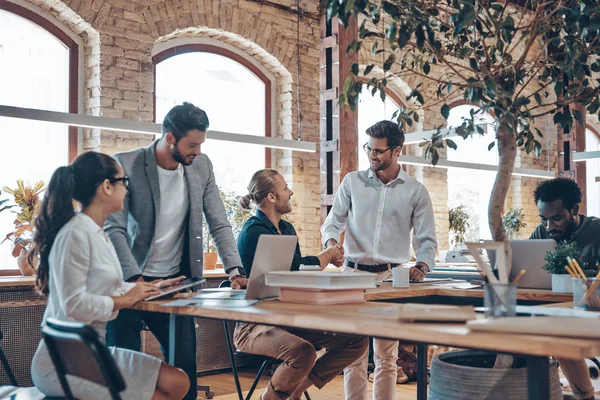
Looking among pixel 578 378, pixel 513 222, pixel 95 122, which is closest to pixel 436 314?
pixel 578 378

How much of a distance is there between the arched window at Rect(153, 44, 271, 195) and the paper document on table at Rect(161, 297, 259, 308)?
459 centimetres

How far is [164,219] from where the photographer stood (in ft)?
10.3

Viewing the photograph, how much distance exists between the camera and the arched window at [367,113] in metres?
8.93

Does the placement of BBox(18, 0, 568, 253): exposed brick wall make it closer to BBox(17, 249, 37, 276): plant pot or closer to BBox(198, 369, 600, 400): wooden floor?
BBox(17, 249, 37, 276): plant pot

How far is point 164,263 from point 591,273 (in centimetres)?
173

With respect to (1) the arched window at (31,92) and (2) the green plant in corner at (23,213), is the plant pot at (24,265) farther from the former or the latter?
(1) the arched window at (31,92)

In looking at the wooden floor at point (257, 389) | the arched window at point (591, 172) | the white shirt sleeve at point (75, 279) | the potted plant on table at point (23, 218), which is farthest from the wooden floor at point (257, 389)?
the arched window at point (591, 172)

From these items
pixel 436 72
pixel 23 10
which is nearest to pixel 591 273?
pixel 23 10

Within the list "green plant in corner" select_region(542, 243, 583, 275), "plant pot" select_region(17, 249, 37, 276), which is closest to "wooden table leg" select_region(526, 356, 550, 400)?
"green plant in corner" select_region(542, 243, 583, 275)

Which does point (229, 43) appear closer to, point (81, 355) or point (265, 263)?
A: point (265, 263)

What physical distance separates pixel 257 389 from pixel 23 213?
2186mm

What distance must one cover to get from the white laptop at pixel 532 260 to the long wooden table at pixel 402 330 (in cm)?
95

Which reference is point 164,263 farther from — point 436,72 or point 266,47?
point 436,72

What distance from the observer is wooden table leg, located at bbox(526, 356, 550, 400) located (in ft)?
5.76
